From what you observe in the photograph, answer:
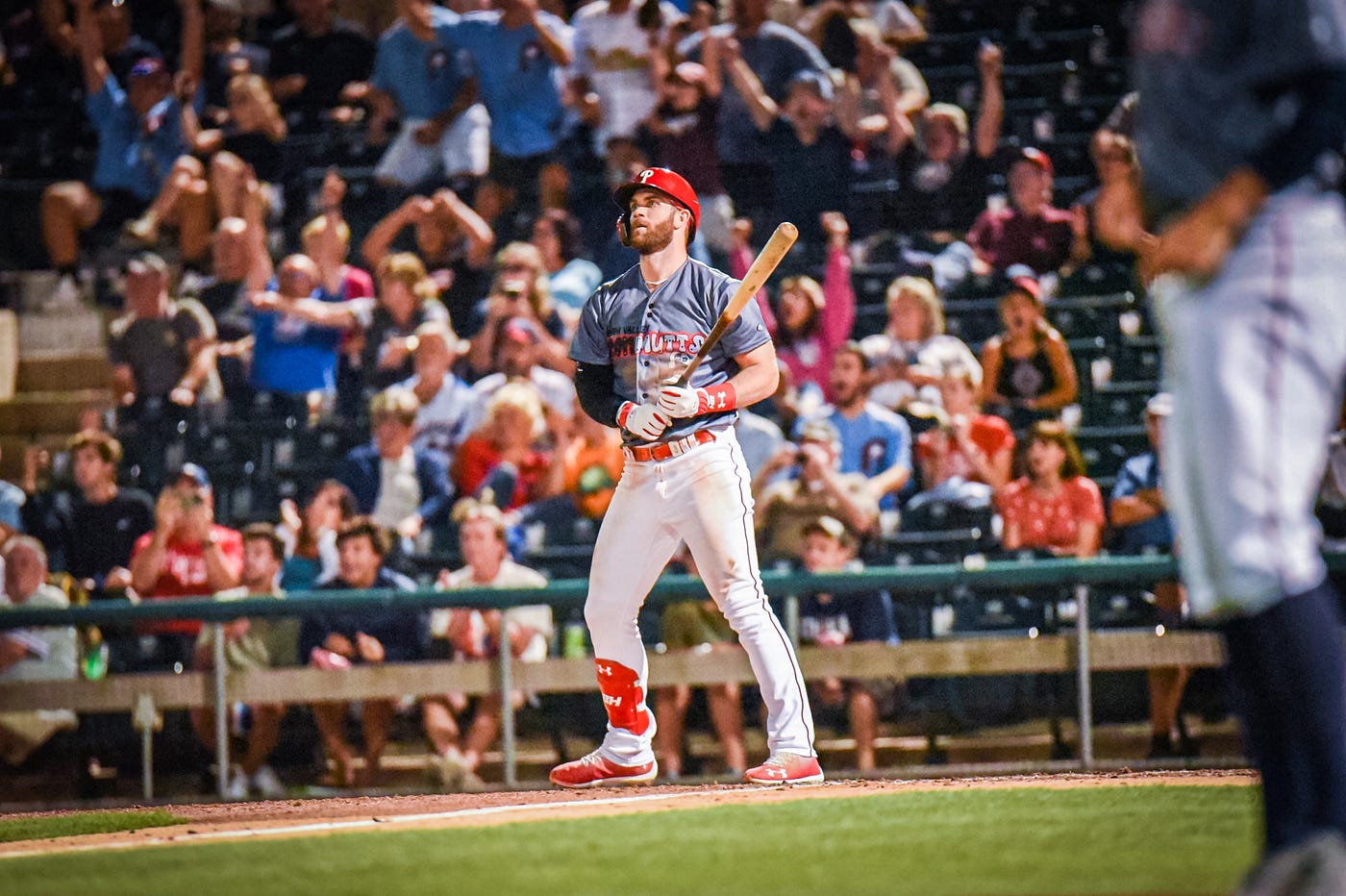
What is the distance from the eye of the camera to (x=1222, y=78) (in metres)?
2.90

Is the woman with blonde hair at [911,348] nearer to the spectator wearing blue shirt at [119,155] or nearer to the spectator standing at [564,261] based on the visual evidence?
the spectator standing at [564,261]

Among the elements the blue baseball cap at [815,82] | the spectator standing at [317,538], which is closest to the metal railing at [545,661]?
the spectator standing at [317,538]

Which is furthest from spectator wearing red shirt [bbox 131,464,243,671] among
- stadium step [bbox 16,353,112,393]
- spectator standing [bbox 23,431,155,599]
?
stadium step [bbox 16,353,112,393]

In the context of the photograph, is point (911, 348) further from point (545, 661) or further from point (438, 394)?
point (545, 661)

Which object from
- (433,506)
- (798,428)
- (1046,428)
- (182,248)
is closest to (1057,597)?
(1046,428)

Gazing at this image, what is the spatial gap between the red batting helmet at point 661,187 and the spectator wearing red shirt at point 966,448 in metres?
2.76

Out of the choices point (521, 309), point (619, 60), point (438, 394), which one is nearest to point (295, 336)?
point (438, 394)

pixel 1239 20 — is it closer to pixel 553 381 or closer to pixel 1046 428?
pixel 1046 428

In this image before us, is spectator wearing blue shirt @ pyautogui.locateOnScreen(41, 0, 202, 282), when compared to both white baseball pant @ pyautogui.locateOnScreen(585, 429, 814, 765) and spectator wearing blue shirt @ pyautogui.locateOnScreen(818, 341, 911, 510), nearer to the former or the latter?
spectator wearing blue shirt @ pyautogui.locateOnScreen(818, 341, 911, 510)

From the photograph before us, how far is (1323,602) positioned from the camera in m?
2.86

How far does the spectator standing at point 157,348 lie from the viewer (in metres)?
9.42

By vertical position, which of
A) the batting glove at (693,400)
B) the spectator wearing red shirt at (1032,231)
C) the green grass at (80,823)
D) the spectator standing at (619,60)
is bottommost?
the green grass at (80,823)

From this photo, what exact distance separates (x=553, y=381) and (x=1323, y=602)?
243 inches

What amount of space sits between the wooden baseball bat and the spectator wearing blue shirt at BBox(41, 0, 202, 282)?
6329mm
